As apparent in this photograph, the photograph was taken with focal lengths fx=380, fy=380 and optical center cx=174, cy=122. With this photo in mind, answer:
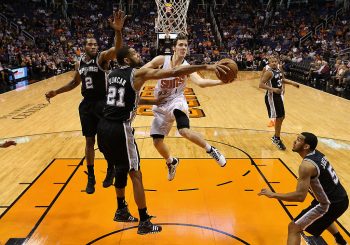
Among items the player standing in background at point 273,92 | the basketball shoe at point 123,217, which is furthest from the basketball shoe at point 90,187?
the player standing in background at point 273,92

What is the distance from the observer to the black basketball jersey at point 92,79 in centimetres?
447

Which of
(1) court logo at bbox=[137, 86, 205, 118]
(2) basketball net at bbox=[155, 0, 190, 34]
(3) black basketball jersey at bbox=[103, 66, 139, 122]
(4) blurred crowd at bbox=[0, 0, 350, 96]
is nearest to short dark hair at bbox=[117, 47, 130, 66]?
(3) black basketball jersey at bbox=[103, 66, 139, 122]

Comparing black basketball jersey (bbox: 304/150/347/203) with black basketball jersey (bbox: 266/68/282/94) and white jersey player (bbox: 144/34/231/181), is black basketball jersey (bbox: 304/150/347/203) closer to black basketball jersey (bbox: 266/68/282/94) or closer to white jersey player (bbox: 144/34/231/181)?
white jersey player (bbox: 144/34/231/181)

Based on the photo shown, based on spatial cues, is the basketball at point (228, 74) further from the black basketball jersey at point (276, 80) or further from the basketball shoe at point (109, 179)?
the black basketball jersey at point (276, 80)

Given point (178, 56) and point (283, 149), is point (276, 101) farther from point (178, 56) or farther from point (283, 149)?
point (178, 56)

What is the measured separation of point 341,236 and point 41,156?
4865 mm

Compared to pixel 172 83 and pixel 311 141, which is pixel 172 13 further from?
pixel 311 141

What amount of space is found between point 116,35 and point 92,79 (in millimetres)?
640

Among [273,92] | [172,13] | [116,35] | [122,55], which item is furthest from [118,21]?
[172,13]

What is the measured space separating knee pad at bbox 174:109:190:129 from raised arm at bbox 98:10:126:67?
1.07 meters

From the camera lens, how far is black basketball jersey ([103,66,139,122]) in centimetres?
353

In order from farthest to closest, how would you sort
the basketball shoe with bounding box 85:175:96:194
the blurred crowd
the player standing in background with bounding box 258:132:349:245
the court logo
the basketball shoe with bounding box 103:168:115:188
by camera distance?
the blurred crowd → the court logo → the basketball shoe with bounding box 103:168:115:188 → the basketball shoe with bounding box 85:175:96:194 → the player standing in background with bounding box 258:132:349:245

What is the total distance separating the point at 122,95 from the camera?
3.55m

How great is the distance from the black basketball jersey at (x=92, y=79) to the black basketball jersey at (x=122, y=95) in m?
0.91
